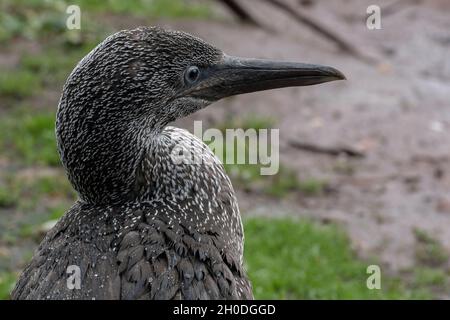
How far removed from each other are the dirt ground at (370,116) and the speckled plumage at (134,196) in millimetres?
2596

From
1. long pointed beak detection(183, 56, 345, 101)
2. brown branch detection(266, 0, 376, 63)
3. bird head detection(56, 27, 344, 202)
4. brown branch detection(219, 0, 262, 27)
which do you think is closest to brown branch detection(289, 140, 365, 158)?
brown branch detection(266, 0, 376, 63)

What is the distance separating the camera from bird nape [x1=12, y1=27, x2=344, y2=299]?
3422 mm

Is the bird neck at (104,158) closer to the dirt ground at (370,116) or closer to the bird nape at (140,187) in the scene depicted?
the bird nape at (140,187)

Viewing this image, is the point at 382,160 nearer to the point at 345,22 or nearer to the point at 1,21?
the point at 345,22

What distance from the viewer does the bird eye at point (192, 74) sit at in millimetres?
3795

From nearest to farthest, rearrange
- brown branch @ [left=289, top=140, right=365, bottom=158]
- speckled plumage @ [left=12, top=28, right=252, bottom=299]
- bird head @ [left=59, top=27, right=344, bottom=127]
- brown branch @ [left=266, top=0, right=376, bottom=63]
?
speckled plumage @ [left=12, top=28, right=252, bottom=299] < bird head @ [left=59, top=27, right=344, bottom=127] < brown branch @ [left=289, top=140, right=365, bottom=158] < brown branch @ [left=266, top=0, right=376, bottom=63]

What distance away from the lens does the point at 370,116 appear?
7863 mm

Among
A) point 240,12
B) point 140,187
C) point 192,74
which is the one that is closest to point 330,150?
point 240,12

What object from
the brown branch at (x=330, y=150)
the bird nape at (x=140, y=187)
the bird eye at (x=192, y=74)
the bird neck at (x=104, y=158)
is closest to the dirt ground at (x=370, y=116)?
the brown branch at (x=330, y=150)

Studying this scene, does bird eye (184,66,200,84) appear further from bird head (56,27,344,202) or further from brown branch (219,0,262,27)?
brown branch (219,0,262,27)

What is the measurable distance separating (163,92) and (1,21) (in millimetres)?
6173

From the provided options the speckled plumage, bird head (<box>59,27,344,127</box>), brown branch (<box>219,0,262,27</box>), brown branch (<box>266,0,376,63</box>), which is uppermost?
brown branch (<box>219,0,262,27</box>)

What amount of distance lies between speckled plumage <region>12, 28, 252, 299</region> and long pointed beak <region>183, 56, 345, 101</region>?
0.36ft

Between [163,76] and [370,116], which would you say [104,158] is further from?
[370,116]
